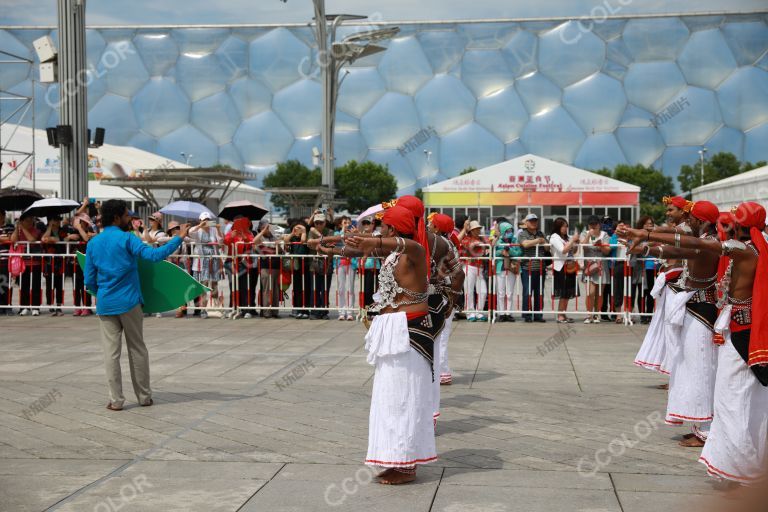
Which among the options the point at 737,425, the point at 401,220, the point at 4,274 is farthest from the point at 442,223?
the point at 4,274

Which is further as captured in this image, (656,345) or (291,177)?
(291,177)

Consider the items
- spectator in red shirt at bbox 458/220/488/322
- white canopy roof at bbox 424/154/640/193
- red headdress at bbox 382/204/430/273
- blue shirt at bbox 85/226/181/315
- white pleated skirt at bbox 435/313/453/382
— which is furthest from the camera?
white canopy roof at bbox 424/154/640/193

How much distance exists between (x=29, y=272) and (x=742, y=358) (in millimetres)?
12367

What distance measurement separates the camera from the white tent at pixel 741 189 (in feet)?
85.2

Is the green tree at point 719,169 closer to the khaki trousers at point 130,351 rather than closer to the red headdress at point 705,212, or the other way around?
the red headdress at point 705,212

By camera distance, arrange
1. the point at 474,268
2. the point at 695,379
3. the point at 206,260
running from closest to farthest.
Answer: the point at 695,379 < the point at 474,268 < the point at 206,260

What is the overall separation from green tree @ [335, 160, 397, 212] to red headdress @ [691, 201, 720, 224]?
61443 millimetres

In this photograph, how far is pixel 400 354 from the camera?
17.8 ft

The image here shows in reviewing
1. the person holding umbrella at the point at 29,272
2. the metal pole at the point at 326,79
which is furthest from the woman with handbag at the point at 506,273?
the metal pole at the point at 326,79

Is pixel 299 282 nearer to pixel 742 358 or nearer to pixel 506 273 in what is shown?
pixel 506 273

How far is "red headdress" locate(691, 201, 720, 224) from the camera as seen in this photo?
6.52 m

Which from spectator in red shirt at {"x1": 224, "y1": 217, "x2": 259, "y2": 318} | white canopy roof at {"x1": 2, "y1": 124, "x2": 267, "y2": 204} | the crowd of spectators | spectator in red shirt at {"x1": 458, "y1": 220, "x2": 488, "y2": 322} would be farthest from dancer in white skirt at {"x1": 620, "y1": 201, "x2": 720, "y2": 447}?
white canopy roof at {"x1": 2, "y1": 124, "x2": 267, "y2": 204}

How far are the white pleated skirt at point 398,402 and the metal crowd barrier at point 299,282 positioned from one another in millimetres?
8452

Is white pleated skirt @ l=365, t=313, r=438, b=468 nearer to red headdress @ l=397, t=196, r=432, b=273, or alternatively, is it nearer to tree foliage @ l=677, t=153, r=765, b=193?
red headdress @ l=397, t=196, r=432, b=273
